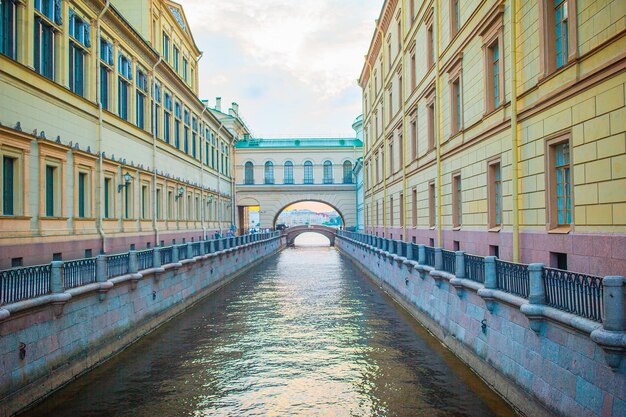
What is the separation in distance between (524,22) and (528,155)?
2918mm

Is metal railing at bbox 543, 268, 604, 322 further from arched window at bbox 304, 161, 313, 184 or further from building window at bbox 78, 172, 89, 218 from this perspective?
arched window at bbox 304, 161, 313, 184

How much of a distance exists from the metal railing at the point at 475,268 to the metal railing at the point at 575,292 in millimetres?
3149

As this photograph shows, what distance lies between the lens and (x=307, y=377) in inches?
456

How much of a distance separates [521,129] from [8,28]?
13.0 metres

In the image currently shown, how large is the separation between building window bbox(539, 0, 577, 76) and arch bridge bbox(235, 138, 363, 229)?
1926 inches

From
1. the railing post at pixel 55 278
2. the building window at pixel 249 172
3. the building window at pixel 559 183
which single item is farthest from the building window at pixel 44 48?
the building window at pixel 249 172

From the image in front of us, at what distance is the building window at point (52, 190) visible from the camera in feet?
53.1

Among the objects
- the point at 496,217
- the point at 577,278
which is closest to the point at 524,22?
the point at 496,217

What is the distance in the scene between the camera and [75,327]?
1146cm

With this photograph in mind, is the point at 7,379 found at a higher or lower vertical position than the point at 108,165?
lower

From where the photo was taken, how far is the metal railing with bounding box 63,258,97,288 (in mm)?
11258

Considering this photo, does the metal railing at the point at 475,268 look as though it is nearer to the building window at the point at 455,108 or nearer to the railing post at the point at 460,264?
the railing post at the point at 460,264

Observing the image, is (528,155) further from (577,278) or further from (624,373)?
(624,373)

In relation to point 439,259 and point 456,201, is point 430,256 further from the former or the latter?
point 456,201
